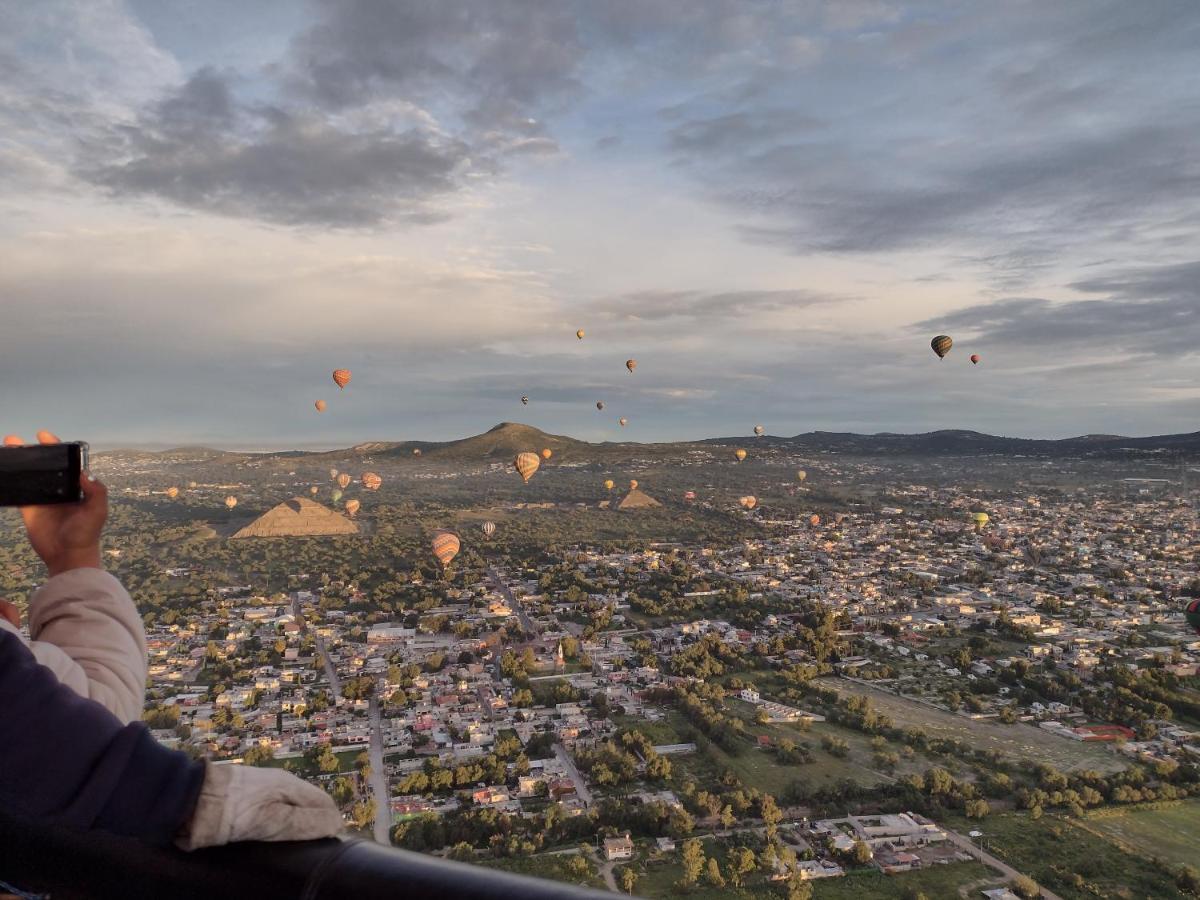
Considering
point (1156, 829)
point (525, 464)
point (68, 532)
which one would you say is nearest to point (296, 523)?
point (525, 464)

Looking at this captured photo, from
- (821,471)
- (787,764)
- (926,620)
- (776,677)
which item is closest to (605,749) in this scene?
(787,764)

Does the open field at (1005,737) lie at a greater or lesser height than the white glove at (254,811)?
lesser

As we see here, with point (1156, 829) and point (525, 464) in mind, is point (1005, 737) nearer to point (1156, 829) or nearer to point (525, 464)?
point (1156, 829)

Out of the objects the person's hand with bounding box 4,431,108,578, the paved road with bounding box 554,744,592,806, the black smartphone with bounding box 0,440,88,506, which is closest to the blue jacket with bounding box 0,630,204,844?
the black smartphone with bounding box 0,440,88,506

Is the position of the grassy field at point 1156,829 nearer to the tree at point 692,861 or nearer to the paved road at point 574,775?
the tree at point 692,861

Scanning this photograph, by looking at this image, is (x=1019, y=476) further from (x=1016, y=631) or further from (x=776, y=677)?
(x=776, y=677)

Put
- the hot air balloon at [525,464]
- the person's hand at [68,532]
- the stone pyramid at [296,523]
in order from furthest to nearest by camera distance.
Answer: the hot air balloon at [525,464], the stone pyramid at [296,523], the person's hand at [68,532]

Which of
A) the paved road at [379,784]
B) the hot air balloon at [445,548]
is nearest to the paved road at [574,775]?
the paved road at [379,784]

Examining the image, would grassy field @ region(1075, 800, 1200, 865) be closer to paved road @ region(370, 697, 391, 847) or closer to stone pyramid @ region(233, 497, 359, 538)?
paved road @ region(370, 697, 391, 847)
